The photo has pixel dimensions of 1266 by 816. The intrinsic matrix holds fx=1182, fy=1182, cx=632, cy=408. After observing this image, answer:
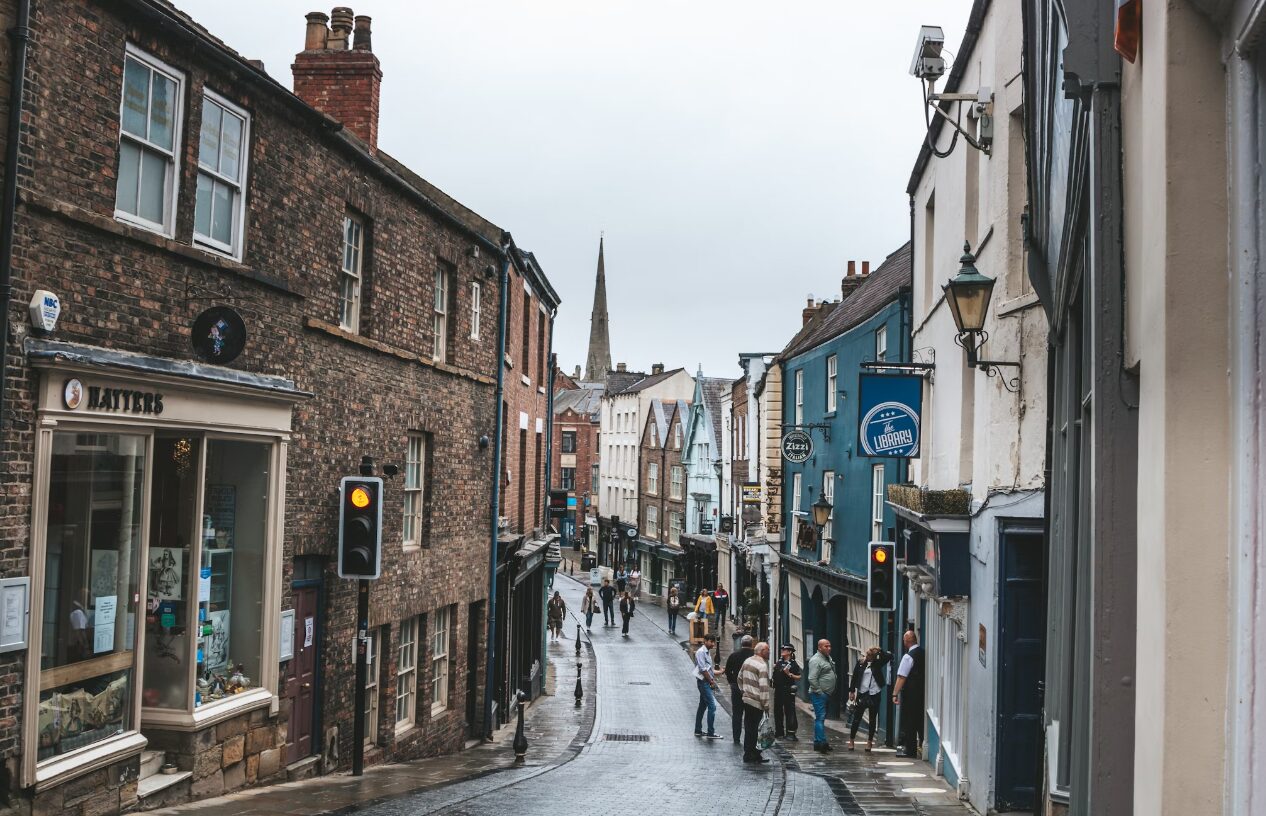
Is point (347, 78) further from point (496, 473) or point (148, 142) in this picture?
point (148, 142)

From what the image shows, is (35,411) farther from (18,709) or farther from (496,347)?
(496,347)

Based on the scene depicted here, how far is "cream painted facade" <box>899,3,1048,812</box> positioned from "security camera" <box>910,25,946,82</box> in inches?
21.2


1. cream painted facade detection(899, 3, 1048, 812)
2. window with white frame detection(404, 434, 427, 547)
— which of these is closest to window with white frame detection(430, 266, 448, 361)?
window with white frame detection(404, 434, 427, 547)

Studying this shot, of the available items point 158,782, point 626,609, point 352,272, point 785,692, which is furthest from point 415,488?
point 626,609

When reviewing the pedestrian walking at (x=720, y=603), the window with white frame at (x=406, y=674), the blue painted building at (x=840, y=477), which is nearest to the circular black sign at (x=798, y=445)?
the blue painted building at (x=840, y=477)

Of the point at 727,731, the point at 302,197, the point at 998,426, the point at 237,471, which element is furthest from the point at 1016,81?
Answer: the point at 727,731

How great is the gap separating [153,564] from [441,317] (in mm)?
7792

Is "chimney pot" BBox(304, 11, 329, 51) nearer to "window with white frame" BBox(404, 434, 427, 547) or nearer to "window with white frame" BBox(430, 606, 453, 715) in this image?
"window with white frame" BBox(404, 434, 427, 547)

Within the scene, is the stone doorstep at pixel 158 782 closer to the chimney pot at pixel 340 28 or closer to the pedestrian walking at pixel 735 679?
the pedestrian walking at pixel 735 679

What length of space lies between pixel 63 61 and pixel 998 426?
8327mm

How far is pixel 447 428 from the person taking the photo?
1695 cm

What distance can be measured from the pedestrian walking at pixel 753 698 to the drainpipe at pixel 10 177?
1092 cm

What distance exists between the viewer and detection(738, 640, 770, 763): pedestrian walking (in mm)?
16031

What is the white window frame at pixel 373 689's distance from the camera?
14.4 m
